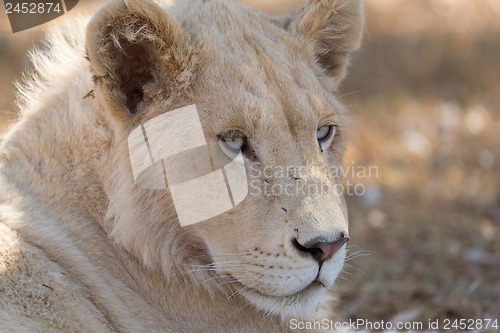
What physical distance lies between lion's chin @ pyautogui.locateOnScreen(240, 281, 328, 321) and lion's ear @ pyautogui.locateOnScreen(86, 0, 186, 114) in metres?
1.07

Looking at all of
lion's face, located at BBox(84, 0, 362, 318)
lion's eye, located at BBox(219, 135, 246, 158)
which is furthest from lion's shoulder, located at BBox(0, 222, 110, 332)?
lion's eye, located at BBox(219, 135, 246, 158)

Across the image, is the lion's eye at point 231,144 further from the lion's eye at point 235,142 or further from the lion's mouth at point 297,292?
the lion's mouth at point 297,292

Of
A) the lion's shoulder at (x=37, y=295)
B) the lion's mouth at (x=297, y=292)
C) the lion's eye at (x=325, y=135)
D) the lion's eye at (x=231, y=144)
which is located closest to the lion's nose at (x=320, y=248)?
the lion's mouth at (x=297, y=292)

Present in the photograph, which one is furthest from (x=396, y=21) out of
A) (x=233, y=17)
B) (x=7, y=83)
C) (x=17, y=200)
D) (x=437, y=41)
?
(x=17, y=200)

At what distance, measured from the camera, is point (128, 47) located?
303 cm

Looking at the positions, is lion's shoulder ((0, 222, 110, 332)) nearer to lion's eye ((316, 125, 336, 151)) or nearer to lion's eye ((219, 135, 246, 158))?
lion's eye ((219, 135, 246, 158))

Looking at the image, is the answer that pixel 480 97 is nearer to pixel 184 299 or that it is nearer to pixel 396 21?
pixel 396 21

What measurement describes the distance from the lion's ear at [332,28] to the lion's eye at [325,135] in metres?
0.55

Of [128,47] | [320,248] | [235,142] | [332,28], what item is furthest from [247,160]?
[332,28]

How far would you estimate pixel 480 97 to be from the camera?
378 inches

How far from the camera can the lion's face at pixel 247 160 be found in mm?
2924

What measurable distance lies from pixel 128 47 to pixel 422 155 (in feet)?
18.9

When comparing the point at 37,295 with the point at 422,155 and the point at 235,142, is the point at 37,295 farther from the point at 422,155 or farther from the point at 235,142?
the point at 422,155

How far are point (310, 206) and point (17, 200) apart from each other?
1383 millimetres
